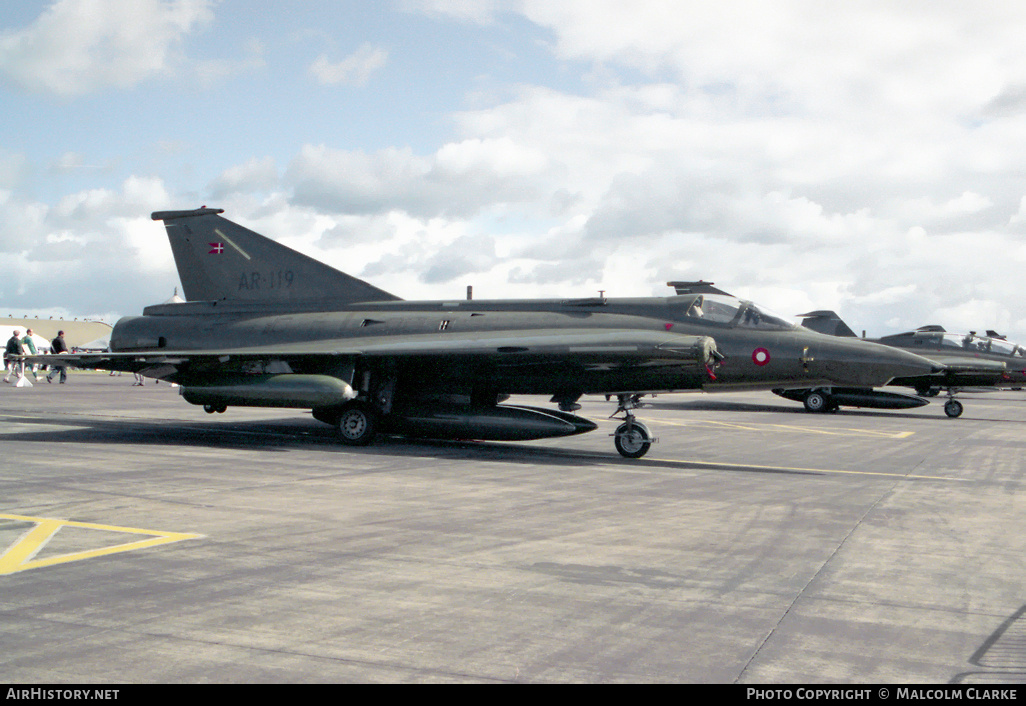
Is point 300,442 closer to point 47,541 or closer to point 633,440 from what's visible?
point 633,440

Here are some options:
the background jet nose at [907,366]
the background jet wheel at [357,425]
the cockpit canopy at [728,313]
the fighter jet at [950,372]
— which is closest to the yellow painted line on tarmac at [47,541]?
the background jet wheel at [357,425]

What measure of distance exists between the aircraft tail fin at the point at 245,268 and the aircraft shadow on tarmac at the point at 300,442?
2.79 metres

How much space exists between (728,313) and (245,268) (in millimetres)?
9749

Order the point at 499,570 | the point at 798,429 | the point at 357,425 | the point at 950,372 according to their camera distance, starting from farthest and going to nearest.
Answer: the point at 950,372
the point at 798,429
the point at 357,425
the point at 499,570

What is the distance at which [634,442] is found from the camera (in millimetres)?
13367

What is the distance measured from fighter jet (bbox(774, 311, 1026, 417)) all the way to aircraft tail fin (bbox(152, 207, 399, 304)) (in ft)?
47.7

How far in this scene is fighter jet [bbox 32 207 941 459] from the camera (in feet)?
42.8

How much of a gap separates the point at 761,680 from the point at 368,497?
18.9 feet

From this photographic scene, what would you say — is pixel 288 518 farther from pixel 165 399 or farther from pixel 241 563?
pixel 165 399

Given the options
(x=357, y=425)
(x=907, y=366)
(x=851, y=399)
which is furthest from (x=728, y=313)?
(x=851, y=399)

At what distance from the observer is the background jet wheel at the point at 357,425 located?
47.1 feet

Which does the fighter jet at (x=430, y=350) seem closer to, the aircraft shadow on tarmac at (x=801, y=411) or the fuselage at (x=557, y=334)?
the fuselage at (x=557, y=334)

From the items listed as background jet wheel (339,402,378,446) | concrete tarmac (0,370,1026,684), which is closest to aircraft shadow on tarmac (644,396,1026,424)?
concrete tarmac (0,370,1026,684)

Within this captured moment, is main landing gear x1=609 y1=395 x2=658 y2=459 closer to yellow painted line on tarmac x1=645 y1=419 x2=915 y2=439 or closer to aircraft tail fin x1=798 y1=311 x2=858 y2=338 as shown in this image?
yellow painted line on tarmac x1=645 y1=419 x2=915 y2=439
